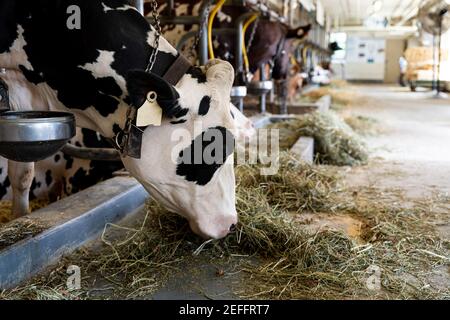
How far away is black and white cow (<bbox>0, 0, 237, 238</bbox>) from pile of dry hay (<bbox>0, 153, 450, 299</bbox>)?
127mm

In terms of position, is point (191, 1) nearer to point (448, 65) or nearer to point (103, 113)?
point (103, 113)

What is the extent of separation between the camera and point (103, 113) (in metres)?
1.84

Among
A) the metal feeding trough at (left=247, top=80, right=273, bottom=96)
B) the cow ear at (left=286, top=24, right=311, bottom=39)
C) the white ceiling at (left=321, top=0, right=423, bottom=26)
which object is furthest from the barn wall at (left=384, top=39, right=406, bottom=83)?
the metal feeding trough at (left=247, top=80, right=273, bottom=96)

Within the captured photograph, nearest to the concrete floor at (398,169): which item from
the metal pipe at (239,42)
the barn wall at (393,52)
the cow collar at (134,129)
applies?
the cow collar at (134,129)

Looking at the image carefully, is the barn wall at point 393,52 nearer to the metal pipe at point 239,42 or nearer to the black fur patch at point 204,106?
the metal pipe at point 239,42

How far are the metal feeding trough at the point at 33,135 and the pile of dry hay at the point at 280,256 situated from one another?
39 centimetres

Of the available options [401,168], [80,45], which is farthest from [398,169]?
[80,45]

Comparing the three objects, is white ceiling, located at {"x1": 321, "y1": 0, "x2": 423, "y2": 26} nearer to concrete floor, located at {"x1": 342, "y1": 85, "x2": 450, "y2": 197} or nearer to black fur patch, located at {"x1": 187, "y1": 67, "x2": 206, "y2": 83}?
concrete floor, located at {"x1": 342, "y1": 85, "x2": 450, "y2": 197}

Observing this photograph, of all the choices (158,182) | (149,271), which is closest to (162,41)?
(158,182)

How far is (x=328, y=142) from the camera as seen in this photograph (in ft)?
14.0

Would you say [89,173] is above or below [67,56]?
below

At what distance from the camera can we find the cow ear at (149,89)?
1.46 meters

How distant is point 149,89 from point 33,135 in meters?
0.36

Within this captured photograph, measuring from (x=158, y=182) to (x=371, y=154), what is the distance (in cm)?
316
